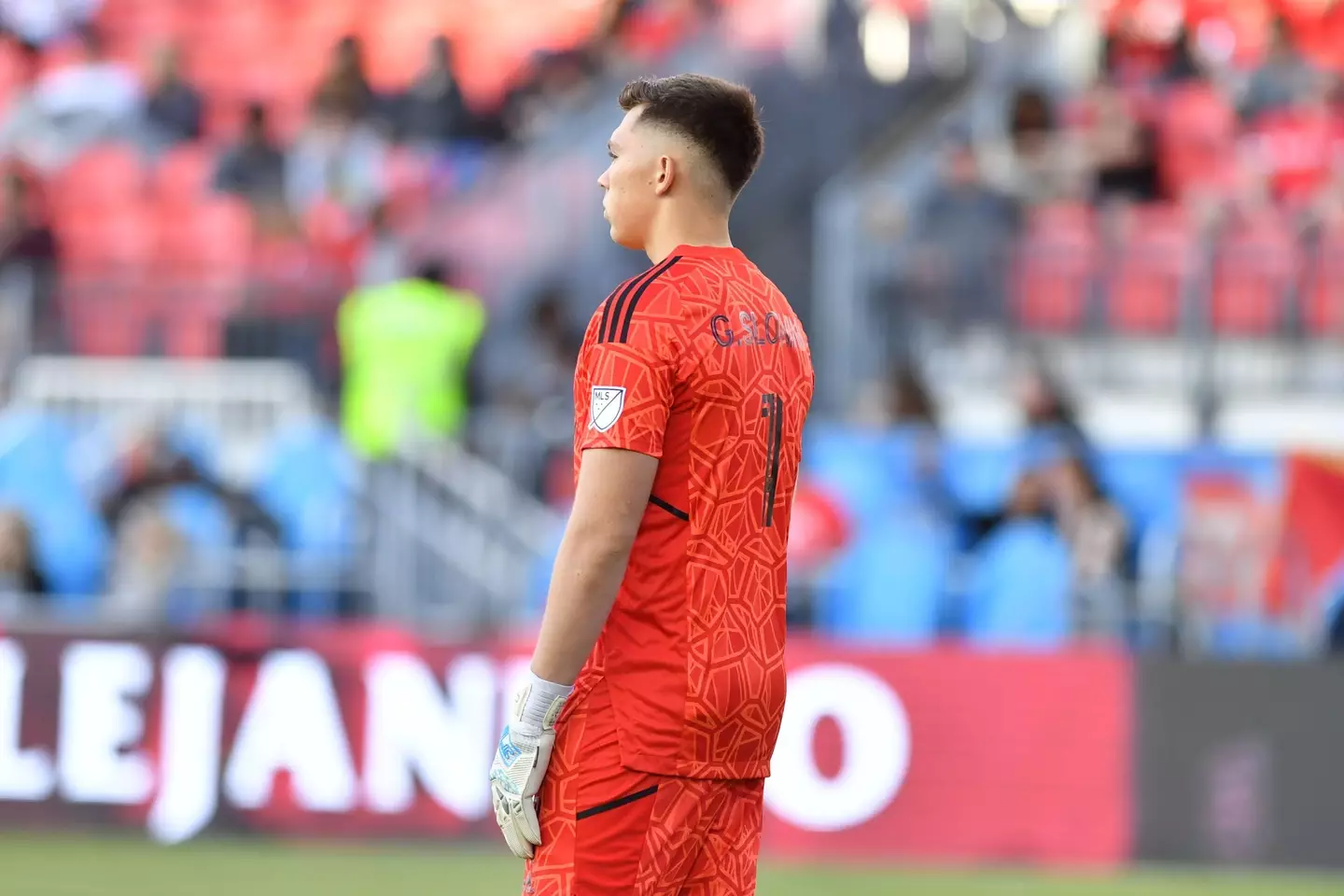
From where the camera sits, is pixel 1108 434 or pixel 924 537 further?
pixel 1108 434

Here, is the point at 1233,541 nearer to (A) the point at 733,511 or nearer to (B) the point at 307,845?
(B) the point at 307,845

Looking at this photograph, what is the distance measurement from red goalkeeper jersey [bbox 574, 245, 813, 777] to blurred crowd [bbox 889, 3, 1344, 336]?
8.69 metres

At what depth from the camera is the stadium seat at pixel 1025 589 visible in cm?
986

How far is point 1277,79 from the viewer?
15.1 meters

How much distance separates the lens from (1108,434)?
11961 mm

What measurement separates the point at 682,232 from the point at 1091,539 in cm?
686

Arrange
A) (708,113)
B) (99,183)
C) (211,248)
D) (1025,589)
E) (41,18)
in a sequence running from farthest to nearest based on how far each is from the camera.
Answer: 1. (41,18)
2. (99,183)
3. (211,248)
4. (1025,589)
5. (708,113)

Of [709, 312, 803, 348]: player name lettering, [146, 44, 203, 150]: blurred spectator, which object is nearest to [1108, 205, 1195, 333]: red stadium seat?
[146, 44, 203, 150]: blurred spectator

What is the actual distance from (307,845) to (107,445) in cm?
303

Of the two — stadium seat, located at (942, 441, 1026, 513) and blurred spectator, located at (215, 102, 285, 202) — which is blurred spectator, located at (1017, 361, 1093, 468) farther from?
blurred spectator, located at (215, 102, 285, 202)

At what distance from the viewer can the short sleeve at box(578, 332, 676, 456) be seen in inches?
132

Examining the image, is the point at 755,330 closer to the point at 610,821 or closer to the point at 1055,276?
the point at 610,821

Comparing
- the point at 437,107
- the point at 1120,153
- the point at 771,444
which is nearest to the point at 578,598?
the point at 771,444

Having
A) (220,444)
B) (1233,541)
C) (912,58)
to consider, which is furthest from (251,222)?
(1233,541)
